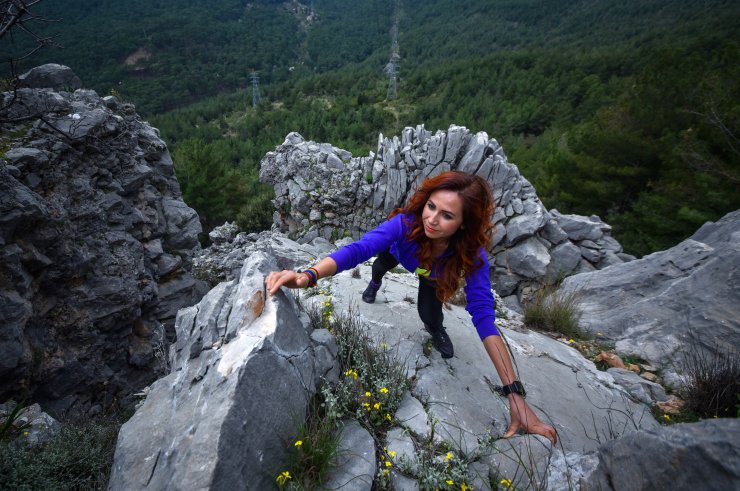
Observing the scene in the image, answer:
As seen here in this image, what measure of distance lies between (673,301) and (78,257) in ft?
37.0

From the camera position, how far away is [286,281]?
222 centimetres

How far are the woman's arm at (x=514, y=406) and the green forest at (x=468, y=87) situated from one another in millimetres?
6911

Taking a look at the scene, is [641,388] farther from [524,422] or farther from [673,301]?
[673,301]

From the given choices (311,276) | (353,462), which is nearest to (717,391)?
(353,462)

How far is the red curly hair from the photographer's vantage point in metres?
2.38

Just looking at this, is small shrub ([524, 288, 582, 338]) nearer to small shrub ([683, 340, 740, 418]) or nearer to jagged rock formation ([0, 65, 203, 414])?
small shrub ([683, 340, 740, 418])

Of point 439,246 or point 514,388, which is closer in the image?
point 514,388

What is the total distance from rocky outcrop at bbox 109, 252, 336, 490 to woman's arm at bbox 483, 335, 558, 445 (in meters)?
1.25

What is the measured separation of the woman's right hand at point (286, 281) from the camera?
221 cm

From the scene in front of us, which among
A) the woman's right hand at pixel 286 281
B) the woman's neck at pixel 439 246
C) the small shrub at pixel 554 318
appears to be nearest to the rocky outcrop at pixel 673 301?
the small shrub at pixel 554 318

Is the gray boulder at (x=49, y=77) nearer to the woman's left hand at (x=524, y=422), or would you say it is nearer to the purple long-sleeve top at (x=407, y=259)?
the purple long-sleeve top at (x=407, y=259)

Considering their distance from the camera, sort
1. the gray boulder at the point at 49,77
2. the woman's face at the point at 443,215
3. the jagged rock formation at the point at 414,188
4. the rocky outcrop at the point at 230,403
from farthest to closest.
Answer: the jagged rock formation at the point at 414,188 < the gray boulder at the point at 49,77 < the woman's face at the point at 443,215 < the rocky outcrop at the point at 230,403

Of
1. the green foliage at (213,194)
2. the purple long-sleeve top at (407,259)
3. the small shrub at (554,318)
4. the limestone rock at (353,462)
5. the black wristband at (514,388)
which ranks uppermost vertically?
the purple long-sleeve top at (407,259)

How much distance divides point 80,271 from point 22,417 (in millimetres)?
3535
